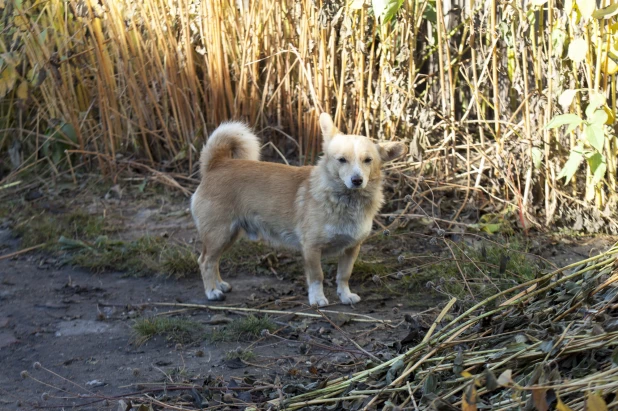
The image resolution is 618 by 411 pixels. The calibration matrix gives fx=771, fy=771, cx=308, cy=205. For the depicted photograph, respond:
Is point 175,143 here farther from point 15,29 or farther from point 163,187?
point 15,29

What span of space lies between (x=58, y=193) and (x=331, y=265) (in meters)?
2.52

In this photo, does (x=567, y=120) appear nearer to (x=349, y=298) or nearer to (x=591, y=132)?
(x=591, y=132)

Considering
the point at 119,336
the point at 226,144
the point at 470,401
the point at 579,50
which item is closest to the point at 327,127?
the point at 226,144

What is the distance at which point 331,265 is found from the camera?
5.07 metres

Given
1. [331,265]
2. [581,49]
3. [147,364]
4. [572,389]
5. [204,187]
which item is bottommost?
[331,265]

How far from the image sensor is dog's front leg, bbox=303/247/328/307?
4.41 m

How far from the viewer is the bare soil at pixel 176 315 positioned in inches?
125

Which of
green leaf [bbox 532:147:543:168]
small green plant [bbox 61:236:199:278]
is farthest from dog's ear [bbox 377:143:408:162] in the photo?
small green plant [bbox 61:236:199:278]

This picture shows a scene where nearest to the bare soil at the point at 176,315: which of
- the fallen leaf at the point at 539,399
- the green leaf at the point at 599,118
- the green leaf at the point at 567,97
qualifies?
the green leaf at the point at 599,118

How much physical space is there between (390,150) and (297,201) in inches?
24.6

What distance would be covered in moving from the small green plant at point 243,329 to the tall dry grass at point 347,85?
5.90ft

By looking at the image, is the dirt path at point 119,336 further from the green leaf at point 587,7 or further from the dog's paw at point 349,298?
the green leaf at point 587,7

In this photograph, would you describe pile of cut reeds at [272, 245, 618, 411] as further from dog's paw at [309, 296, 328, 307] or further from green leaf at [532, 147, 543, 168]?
green leaf at [532, 147, 543, 168]

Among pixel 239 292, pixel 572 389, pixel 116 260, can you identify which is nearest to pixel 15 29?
pixel 116 260
